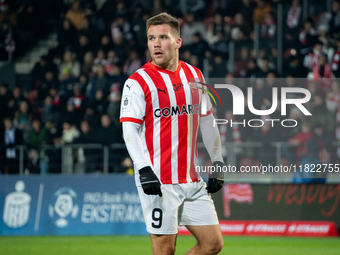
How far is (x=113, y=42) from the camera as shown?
1458 centimetres

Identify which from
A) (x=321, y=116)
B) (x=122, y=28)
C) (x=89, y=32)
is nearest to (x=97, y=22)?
(x=89, y=32)

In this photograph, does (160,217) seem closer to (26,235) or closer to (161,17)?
(161,17)

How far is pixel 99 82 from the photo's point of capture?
13125 mm

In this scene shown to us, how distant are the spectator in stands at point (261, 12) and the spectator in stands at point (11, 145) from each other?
248 inches

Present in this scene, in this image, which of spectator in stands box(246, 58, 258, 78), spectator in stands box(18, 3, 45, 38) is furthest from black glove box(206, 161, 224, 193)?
spectator in stands box(18, 3, 45, 38)

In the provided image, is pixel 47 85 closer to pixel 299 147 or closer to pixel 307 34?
pixel 307 34

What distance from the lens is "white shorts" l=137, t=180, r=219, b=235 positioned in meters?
4.41

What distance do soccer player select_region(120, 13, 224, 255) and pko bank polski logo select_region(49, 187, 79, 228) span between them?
653 cm

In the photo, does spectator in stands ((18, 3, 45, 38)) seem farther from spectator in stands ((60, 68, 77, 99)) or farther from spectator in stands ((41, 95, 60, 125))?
spectator in stands ((41, 95, 60, 125))

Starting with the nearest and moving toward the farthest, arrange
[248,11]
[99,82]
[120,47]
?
1. [99,82]
2. [120,47]
3. [248,11]

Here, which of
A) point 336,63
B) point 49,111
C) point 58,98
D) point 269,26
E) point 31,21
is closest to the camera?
point 336,63

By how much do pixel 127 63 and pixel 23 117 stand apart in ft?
8.89

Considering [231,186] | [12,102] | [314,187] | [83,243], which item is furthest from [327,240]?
[12,102]

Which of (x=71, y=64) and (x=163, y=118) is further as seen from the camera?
(x=71, y=64)
